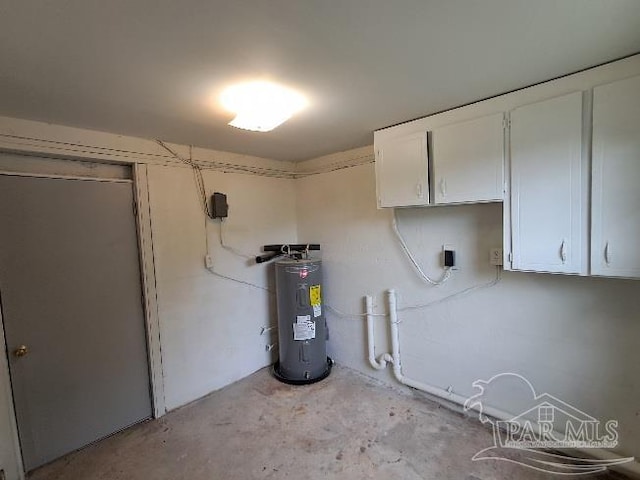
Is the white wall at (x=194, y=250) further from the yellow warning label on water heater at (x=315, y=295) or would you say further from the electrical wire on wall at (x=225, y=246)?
the yellow warning label on water heater at (x=315, y=295)

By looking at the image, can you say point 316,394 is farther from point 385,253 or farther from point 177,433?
point 385,253

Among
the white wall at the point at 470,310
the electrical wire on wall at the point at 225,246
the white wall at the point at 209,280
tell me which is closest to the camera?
the white wall at the point at 470,310

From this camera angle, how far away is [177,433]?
7.29ft

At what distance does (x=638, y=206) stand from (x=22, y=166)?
335 cm

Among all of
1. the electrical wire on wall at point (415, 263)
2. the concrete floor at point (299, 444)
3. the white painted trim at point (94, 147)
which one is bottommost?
the concrete floor at point (299, 444)

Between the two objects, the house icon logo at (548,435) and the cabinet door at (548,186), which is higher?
the cabinet door at (548,186)

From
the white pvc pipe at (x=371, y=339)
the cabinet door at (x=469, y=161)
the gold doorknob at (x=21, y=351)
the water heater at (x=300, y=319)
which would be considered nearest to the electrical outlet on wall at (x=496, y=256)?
the cabinet door at (x=469, y=161)

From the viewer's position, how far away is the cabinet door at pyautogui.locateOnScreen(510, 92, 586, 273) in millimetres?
1504

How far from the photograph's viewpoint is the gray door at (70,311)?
187 cm

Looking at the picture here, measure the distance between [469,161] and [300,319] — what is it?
1918 mm

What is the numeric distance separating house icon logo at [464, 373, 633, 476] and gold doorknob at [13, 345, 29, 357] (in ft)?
9.32

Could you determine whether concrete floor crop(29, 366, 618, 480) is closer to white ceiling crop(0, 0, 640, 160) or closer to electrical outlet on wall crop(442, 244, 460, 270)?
Result: electrical outlet on wall crop(442, 244, 460, 270)

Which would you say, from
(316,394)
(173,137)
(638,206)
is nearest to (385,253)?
(316,394)

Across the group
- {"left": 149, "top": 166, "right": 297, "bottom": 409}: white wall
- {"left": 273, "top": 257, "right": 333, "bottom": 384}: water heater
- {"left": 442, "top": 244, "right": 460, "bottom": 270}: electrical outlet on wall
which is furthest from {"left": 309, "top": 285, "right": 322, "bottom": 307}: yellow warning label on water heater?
{"left": 442, "top": 244, "right": 460, "bottom": 270}: electrical outlet on wall
